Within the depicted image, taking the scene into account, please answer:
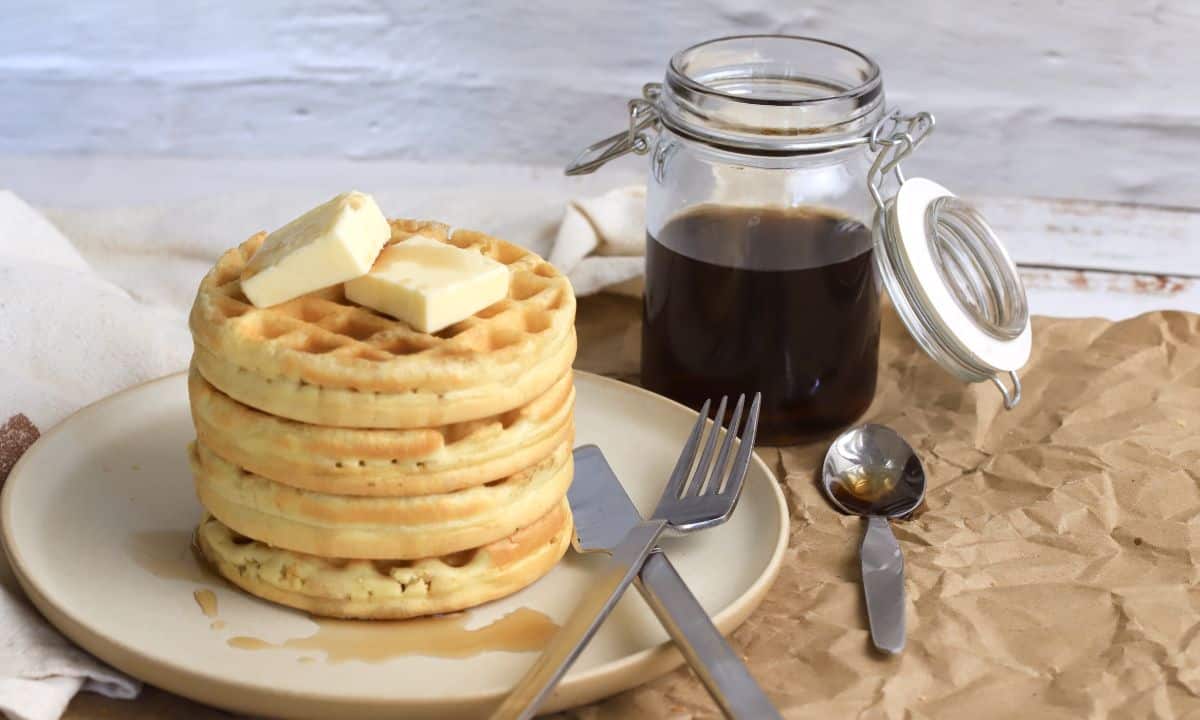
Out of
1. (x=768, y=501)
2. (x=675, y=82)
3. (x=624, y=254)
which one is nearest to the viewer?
(x=768, y=501)

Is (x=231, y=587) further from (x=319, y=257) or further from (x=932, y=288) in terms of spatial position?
(x=932, y=288)

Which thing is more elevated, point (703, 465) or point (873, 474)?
point (703, 465)

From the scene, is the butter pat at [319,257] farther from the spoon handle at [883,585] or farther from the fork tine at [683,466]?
the spoon handle at [883,585]

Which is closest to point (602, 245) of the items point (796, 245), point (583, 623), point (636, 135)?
point (636, 135)

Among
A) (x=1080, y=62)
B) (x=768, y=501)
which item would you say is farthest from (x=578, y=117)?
(x=768, y=501)

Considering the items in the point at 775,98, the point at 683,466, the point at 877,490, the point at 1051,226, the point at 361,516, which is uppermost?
the point at 775,98

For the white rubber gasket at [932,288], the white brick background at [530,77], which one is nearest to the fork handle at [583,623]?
the white rubber gasket at [932,288]

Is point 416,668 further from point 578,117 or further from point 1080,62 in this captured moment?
point 1080,62
